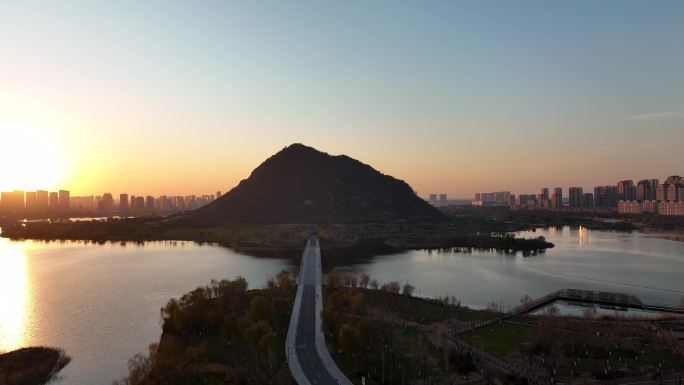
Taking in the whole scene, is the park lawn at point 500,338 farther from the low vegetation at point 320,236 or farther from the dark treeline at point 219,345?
Answer: the low vegetation at point 320,236

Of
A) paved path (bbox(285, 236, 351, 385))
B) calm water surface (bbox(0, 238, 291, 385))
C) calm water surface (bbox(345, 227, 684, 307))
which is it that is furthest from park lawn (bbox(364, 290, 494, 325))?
calm water surface (bbox(0, 238, 291, 385))

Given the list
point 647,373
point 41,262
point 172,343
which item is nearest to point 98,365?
point 172,343

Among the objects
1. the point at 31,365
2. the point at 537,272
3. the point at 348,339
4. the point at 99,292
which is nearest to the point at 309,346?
the point at 348,339

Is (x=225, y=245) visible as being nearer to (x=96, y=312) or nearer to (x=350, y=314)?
(x=96, y=312)

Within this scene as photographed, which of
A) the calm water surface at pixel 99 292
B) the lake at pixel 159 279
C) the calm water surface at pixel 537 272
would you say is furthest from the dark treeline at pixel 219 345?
the calm water surface at pixel 537 272

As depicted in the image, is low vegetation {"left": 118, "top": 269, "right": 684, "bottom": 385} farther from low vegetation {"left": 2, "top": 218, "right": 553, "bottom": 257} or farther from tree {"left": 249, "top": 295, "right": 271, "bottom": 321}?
low vegetation {"left": 2, "top": 218, "right": 553, "bottom": 257}

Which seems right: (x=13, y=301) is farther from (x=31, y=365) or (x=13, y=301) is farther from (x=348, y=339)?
(x=348, y=339)
